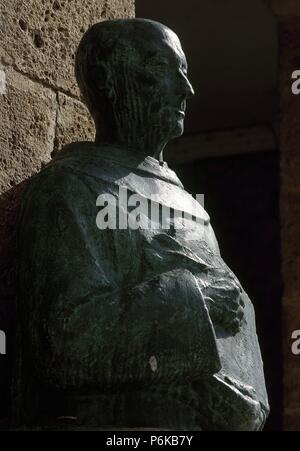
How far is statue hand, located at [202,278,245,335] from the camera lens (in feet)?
12.5

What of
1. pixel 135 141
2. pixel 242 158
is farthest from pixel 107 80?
pixel 242 158

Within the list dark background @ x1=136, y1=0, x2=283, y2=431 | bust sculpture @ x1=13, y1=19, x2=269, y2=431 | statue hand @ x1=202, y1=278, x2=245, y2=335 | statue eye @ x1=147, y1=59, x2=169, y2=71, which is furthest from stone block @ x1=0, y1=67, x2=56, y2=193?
dark background @ x1=136, y1=0, x2=283, y2=431

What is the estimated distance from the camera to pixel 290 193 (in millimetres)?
7766

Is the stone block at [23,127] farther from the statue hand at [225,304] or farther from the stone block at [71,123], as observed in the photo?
the statue hand at [225,304]

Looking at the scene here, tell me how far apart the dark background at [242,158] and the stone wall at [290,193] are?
2.31ft

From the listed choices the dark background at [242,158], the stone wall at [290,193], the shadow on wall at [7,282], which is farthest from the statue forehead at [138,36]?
the dark background at [242,158]

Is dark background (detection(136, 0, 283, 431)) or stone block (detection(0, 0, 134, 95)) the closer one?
stone block (detection(0, 0, 134, 95))

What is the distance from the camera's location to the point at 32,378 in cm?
383

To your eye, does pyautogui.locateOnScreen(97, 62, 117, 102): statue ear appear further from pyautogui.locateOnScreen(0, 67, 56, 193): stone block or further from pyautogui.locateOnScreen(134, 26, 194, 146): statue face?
pyautogui.locateOnScreen(0, 67, 56, 193): stone block

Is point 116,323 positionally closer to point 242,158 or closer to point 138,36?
point 138,36

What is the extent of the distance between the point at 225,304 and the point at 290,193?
3.98m

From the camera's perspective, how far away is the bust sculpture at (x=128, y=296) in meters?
3.65
